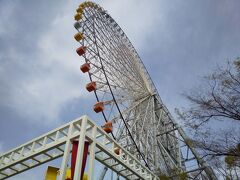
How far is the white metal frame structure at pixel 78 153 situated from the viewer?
7.21 meters

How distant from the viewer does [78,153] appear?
6844mm

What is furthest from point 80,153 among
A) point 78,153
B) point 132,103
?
point 132,103

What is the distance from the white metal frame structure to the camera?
7212 millimetres

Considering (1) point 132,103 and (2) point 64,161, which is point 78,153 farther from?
(1) point 132,103

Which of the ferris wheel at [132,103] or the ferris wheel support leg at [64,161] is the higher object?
the ferris wheel at [132,103]

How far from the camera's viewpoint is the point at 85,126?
7.38 m

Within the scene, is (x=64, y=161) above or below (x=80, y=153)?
below

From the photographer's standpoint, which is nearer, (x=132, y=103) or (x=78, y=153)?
(x=78, y=153)

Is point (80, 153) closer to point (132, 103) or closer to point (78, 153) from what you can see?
point (78, 153)

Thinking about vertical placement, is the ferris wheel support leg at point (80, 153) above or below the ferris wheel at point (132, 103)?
below

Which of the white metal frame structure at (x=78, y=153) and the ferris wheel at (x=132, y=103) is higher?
the ferris wheel at (x=132, y=103)

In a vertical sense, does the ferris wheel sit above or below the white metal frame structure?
above

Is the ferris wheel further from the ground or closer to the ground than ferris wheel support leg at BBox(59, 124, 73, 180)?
further from the ground

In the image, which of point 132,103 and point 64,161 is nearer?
point 64,161
